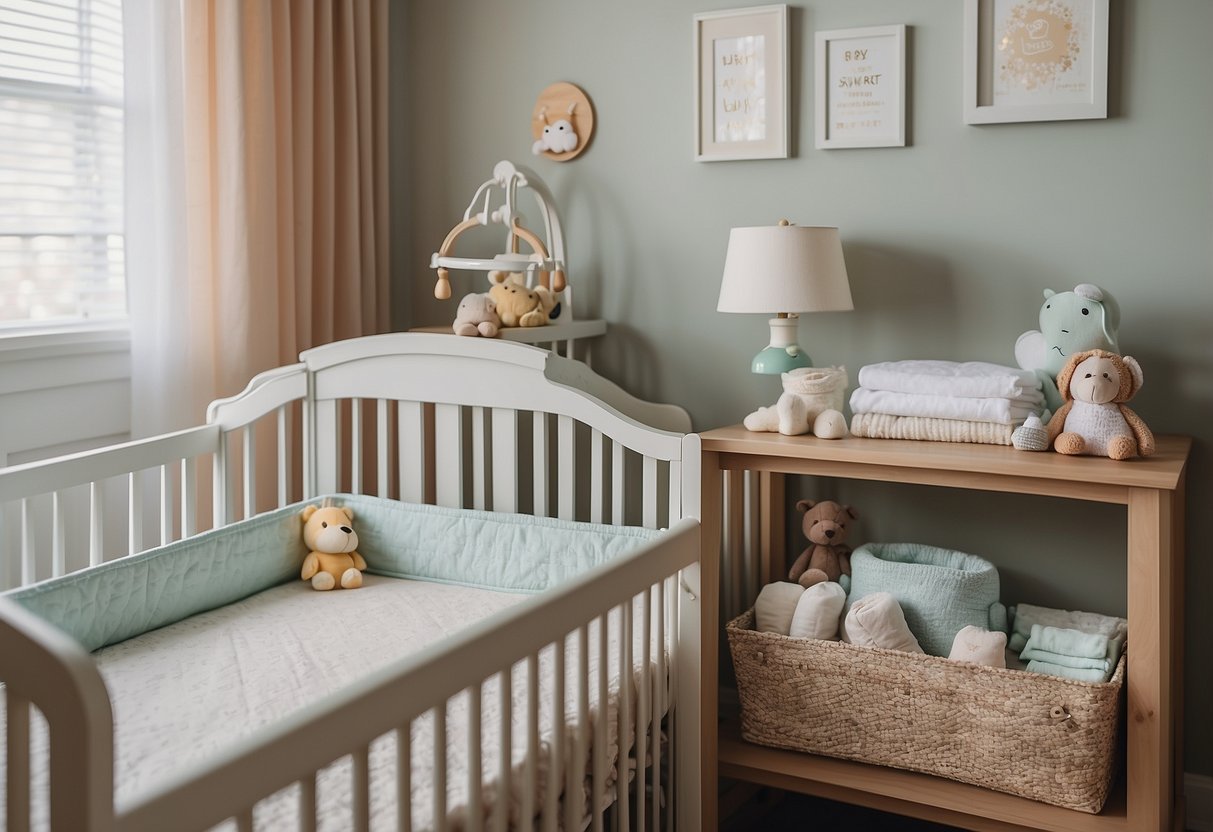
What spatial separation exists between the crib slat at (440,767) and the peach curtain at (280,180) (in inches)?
53.5

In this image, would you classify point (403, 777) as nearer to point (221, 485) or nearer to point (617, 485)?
point (617, 485)

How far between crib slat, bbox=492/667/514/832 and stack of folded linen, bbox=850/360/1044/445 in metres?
0.94

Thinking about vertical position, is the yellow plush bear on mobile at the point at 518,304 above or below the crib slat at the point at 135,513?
above

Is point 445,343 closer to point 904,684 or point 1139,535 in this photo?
point 904,684

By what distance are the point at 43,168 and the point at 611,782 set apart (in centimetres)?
159

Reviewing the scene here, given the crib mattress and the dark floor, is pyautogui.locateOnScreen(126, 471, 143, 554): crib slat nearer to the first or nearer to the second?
the crib mattress

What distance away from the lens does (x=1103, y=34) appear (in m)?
2.11

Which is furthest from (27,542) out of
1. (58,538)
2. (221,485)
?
(221,485)

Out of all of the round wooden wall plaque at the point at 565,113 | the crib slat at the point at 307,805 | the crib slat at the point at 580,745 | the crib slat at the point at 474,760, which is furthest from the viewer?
the round wooden wall plaque at the point at 565,113

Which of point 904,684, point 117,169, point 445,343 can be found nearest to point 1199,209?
point 904,684

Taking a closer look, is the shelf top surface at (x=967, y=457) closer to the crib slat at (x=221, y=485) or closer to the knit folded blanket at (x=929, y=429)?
the knit folded blanket at (x=929, y=429)

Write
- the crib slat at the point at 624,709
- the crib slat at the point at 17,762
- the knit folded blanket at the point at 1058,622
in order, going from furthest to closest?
1. the knit folded blanket at the point at 1058,622
2. the crib slat at the point at 624,709
3. the crib slat at the point at 17,762

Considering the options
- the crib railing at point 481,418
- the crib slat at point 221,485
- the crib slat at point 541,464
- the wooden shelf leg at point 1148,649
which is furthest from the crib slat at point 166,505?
the wooden shelf leg at point 1148,649

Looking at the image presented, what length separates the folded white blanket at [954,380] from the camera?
6.46ft
